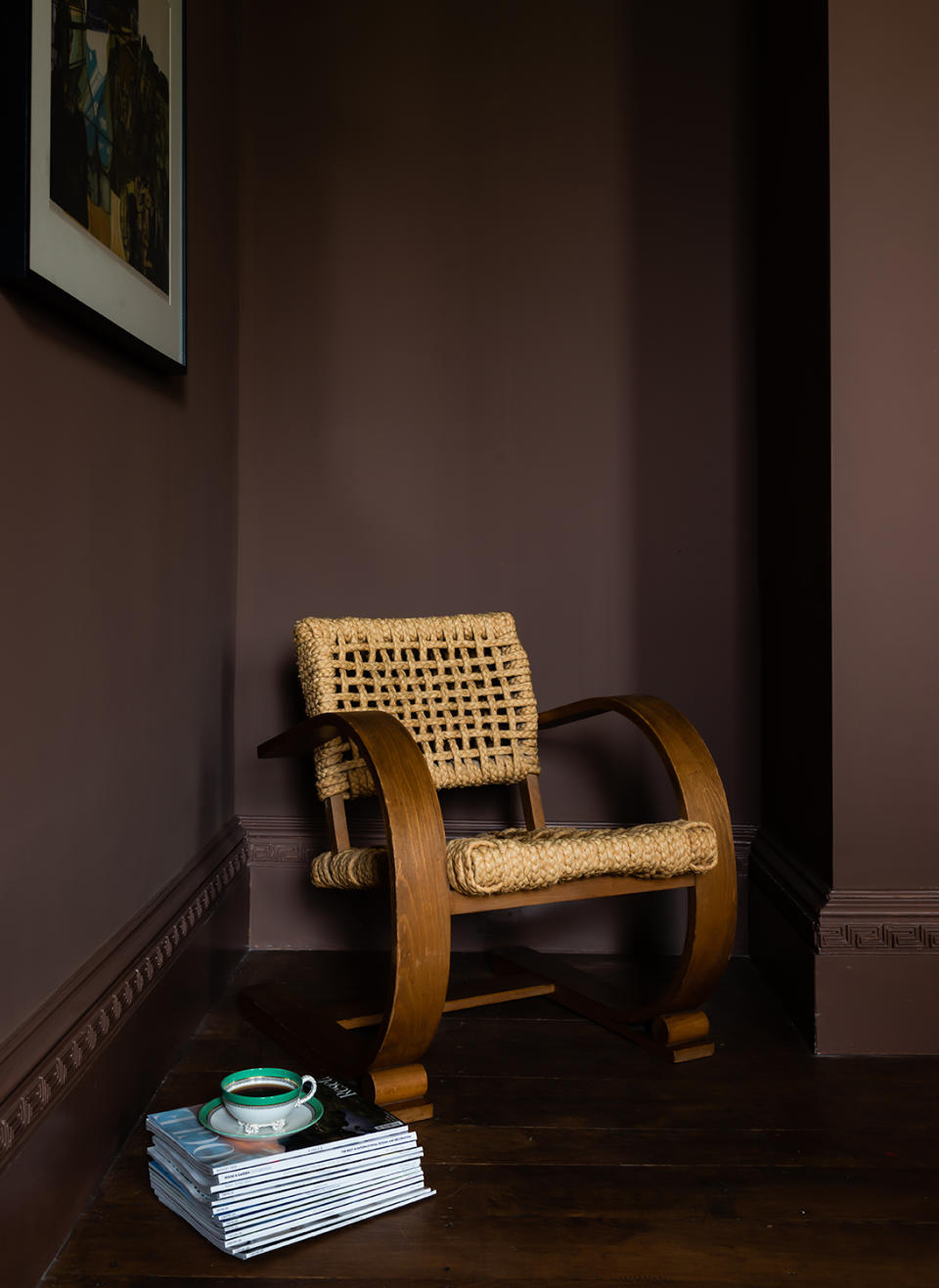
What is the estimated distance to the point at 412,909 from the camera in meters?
1.53

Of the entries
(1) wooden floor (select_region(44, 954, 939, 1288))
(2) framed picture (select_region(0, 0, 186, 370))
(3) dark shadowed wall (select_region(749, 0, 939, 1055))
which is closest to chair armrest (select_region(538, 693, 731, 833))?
(3) dark shadowed wall (select_region(749, 0, 939, 1055))

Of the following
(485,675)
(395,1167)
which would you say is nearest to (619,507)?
(485,675)

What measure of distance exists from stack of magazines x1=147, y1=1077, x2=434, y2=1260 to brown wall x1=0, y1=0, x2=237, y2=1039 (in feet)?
0.85

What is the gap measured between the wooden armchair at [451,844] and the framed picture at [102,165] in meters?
0.68

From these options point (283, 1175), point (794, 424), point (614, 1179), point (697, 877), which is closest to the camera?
point (283, 1175)

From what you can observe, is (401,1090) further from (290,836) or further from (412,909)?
(290,836)

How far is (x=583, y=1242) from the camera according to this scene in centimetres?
126

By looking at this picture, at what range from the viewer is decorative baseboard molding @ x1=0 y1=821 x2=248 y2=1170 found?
3.85 feet

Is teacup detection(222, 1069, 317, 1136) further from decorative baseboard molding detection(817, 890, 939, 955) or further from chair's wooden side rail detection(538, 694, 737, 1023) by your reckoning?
decorative baseboard molding detection(817, 890, 939, 955)

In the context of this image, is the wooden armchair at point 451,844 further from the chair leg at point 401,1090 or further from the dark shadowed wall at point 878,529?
the dark shadowed wall at point 878,529

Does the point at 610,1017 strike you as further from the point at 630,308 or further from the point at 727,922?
the point at 630,308

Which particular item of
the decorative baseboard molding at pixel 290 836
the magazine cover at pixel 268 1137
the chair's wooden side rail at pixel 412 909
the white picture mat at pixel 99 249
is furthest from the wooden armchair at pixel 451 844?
the white picture mat at pixel 99 249

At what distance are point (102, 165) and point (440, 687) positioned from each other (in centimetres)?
113

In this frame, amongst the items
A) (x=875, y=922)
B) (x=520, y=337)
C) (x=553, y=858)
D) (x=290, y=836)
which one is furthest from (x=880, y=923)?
(x=520, y=337)
